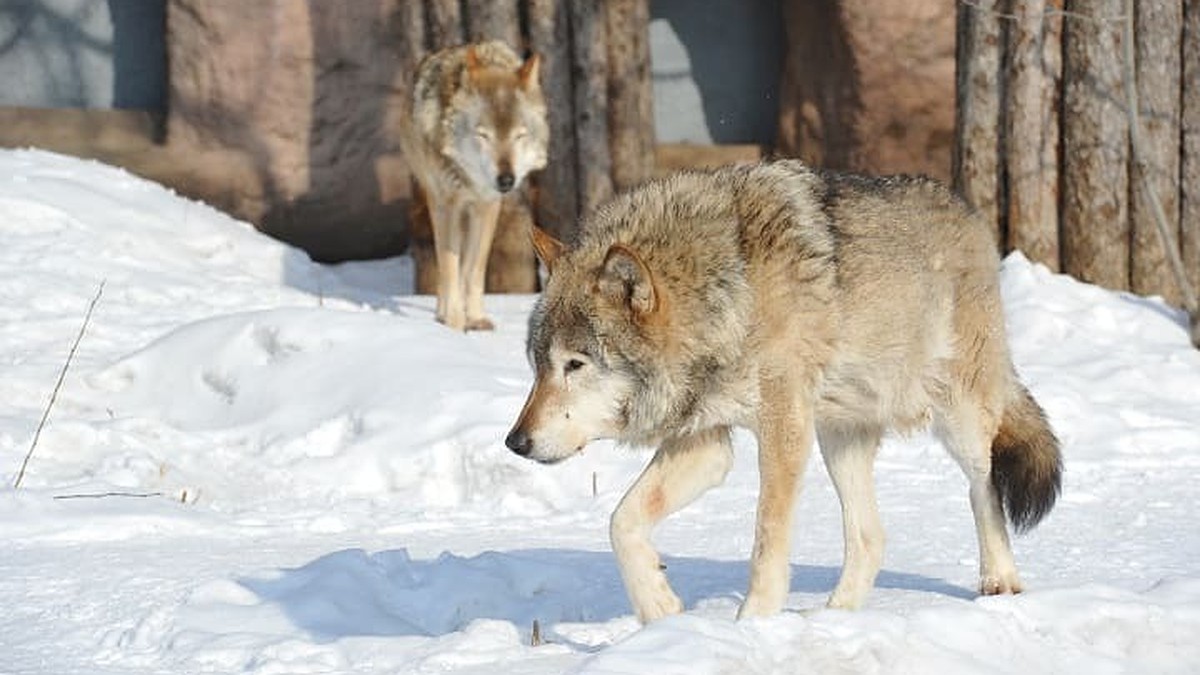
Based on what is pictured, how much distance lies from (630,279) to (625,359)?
21cm

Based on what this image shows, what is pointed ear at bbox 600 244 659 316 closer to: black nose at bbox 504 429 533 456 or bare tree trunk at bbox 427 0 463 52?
black nose at bbox 504 429 533 456

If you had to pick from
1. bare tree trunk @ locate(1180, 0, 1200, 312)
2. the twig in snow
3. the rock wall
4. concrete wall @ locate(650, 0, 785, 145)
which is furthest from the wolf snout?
concrete wall @ locate(650, 0, 785, 145)

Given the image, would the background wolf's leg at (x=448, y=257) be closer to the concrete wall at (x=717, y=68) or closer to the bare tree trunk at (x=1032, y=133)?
the concrete wall at (x=717, y=68)

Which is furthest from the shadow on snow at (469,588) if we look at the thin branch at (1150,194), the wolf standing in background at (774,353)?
the thin branch at (1150,194)

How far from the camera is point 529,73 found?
1124 centimetres

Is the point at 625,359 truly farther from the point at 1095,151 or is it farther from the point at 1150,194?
the point at 1095,151

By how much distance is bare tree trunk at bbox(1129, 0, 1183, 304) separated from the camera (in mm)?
10211

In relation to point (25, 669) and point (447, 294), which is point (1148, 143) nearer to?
point (447, 294)

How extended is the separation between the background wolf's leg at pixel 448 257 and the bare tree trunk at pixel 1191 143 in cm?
386

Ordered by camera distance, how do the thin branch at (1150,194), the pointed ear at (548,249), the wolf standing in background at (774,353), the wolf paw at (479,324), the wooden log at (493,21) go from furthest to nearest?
1. the wooden log at (493,21)
2. the wolf paw at (479,324)
3. the thin branch at (1150,194)
4. the pointed ear at (548,249)
5. the wolf standing in background at (774,353)

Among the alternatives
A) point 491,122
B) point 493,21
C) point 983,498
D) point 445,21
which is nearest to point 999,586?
point 983,498

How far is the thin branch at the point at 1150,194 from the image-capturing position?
9062mm

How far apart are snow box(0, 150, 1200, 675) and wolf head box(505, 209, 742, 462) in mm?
592

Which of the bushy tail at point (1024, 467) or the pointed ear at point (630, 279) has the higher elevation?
the pointed ear at point (630, 279)
